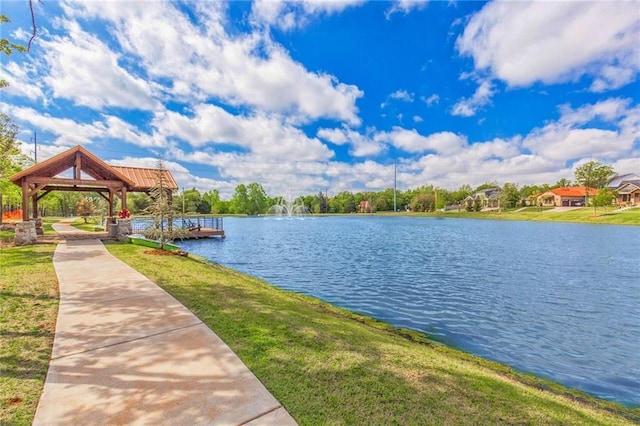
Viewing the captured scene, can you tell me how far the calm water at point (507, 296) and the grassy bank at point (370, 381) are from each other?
4.07 feet

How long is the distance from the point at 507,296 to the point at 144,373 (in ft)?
34.2

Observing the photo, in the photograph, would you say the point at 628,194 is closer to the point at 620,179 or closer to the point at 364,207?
the point at 620,179

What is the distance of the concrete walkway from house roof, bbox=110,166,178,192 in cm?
1366

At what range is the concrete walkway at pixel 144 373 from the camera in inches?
108

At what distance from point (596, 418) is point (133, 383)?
5.37 meters

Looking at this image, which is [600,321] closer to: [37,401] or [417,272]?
[417,272]

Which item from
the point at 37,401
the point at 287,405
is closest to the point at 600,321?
the point at 287,405

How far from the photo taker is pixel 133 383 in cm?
322

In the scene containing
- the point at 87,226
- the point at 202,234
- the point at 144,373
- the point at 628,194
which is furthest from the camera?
the point at 628,194

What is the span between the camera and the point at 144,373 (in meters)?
3.41

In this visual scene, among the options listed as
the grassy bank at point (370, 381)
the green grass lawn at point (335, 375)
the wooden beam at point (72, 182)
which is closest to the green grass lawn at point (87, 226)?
the wooden beam at point (72, 182)

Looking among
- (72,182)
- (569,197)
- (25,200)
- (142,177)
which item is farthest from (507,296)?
(569,197)

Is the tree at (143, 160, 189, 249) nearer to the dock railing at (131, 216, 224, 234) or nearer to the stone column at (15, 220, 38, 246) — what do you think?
the dock railing at (131, 216, 224, 234)

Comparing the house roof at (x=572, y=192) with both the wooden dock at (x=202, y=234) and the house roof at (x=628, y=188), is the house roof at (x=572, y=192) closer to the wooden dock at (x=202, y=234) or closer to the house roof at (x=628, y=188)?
the house roof at (x=628, y=188)
